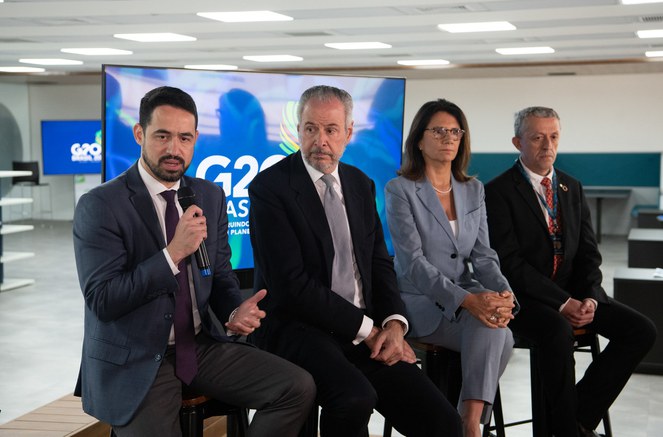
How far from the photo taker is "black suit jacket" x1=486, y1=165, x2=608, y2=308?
3.86 meters

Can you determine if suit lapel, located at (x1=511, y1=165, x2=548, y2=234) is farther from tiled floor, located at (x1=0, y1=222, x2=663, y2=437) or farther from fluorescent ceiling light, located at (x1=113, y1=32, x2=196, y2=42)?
fluorescent ceiling light, located at (x1=113, y1=32, x2=196, y2=42)

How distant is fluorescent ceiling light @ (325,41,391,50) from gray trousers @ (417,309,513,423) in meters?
9.37

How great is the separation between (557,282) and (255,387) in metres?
1.87

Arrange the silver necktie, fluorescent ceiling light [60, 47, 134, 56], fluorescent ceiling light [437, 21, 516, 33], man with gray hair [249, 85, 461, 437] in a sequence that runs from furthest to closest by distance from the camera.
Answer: fluorescent ceiling light [60, 47, 134, 56]
fluorescent ceiling light [437, 21, 516, 33]
the silver necktie
man with gray hair [249, 85, 461, 437]

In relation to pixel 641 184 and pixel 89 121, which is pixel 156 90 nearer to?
pixel 641 184

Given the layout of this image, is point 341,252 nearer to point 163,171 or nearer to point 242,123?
point 163,171

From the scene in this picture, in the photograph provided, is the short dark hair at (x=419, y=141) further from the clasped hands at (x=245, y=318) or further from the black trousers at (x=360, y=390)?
the clasped hands at (x=245, y=318)

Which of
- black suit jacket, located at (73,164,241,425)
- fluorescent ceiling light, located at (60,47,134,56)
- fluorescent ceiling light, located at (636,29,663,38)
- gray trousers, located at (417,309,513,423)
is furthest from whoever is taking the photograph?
fluorescent ceiling light, located at (60,47,134,56)

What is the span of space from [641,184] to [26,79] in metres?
13.4

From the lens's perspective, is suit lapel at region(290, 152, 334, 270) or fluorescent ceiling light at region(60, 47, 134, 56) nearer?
suit lapel at region(290, 152, 334, 270)

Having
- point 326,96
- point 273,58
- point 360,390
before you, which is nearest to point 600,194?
point 273,58

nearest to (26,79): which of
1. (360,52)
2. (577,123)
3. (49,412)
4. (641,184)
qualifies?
(360,52)

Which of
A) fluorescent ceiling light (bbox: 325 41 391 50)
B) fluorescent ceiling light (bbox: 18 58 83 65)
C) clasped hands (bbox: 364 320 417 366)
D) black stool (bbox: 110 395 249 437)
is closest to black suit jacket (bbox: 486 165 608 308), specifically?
clasped hands (bbox: 364 320 417 366)

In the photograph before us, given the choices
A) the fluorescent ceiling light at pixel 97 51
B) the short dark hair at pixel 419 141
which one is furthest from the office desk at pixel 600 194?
the short dark hair at pixel 419 141
